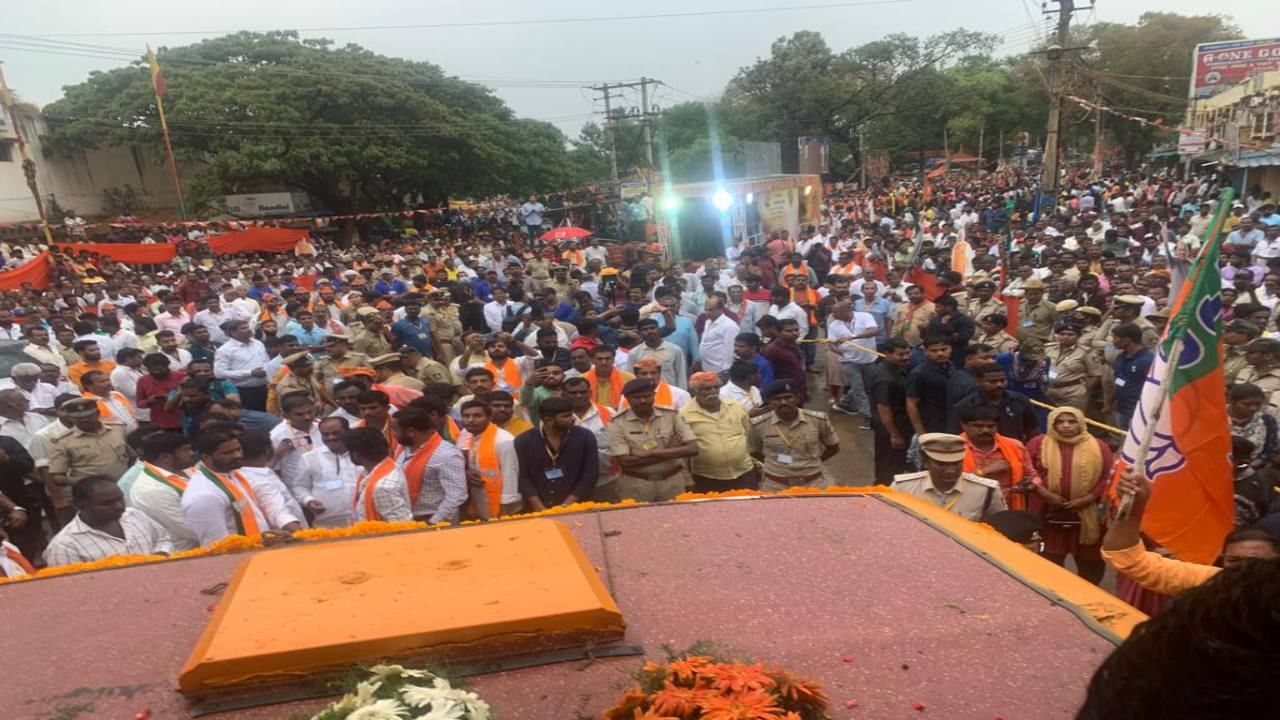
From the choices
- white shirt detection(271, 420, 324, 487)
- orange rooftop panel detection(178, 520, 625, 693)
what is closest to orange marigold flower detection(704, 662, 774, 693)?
orange rooftop panel detection(178, 520, 625, 693)

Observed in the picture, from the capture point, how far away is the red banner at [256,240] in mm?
23172

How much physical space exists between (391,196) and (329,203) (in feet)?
7.81

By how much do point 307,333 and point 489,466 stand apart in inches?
231

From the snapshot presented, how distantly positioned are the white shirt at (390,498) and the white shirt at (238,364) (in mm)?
4522

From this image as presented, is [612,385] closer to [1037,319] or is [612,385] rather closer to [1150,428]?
[1150,428]

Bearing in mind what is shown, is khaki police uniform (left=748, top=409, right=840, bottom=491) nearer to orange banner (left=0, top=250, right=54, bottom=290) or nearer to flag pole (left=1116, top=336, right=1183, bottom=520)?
flag pole (left=1116, top=336, right=1183, bottom=520)

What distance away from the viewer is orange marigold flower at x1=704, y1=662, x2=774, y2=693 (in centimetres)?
203

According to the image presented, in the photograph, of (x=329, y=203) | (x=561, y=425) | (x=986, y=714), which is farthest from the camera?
(x=329, y=203)

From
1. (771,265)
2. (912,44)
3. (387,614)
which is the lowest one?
(771,265)

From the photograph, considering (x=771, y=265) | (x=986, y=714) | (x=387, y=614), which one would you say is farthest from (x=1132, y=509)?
(x=771, y=265)

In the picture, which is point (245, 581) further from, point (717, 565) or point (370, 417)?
point (370, 417)

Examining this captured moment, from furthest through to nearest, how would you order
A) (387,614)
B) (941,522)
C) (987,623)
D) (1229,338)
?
(1229,338) → (941,522) → (987,623) → (387,614)

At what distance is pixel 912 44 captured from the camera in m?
51.8

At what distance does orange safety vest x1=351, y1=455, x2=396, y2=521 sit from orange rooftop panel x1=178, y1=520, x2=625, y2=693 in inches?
71.0
